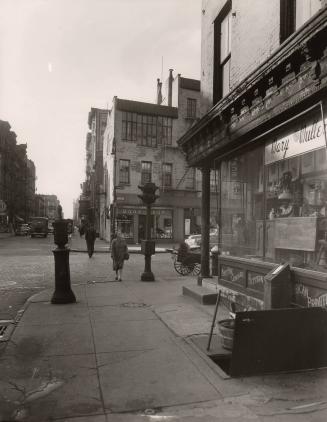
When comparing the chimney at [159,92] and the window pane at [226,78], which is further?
the chimney at [159,92]

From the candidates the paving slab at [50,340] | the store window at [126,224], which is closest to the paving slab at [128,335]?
the paving slab at [50,340]

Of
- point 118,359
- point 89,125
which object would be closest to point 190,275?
point 118,359

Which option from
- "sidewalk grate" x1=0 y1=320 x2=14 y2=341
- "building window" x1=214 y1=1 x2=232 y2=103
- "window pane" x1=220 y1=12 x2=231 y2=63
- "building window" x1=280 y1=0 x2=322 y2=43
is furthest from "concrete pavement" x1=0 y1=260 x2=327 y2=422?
"window pane" x1=220 y1=12 x2=231 y2=63

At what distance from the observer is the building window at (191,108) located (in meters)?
39.1

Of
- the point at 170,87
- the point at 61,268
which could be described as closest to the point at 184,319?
the point at 61,268

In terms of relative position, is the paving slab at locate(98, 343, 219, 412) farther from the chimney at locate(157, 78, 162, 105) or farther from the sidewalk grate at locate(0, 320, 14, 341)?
the chimney at locate(157, 78, 162, 105)

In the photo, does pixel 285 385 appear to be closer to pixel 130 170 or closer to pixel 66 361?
pixel 66 361

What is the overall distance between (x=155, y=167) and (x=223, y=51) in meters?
27.2

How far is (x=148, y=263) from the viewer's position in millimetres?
14414

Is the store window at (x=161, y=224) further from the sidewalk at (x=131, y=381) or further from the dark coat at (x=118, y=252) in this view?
the sidewalk at (x=131, y=381)

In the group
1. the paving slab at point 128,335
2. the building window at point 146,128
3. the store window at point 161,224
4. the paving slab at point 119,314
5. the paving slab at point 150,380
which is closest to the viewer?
the paving slab at point 150,380

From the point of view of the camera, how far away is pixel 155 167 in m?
37.9

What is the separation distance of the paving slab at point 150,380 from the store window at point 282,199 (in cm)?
249

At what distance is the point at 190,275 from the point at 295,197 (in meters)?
9.25
